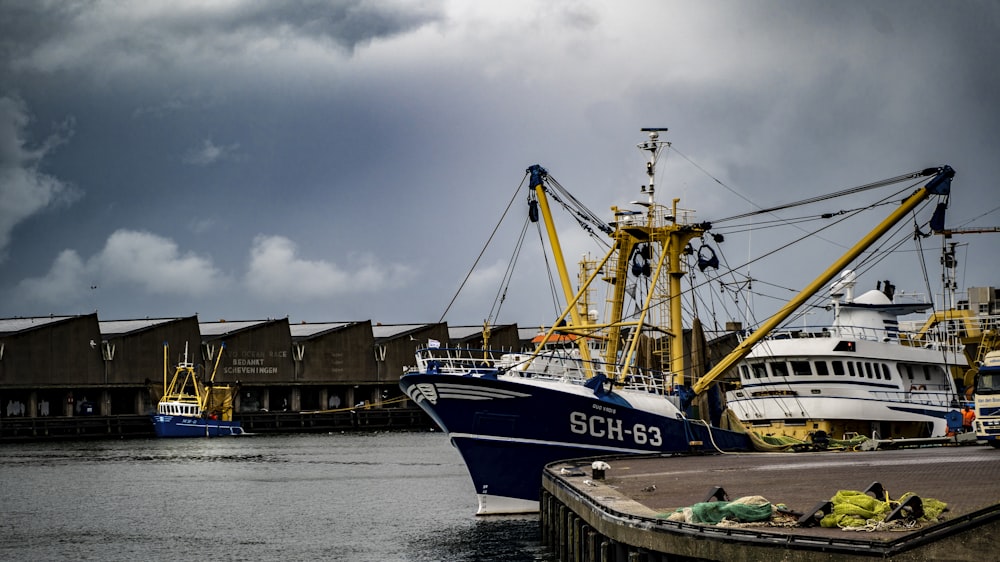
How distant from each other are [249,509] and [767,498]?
2377 cm

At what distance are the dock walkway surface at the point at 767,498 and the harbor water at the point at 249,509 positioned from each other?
11.3ft

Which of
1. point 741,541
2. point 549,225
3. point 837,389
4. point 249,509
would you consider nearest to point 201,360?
point 249,509

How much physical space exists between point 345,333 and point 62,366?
89.7 feet

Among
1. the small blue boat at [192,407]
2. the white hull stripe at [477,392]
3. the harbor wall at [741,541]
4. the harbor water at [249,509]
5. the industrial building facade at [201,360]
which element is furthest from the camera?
the small blue boat at [192,407]

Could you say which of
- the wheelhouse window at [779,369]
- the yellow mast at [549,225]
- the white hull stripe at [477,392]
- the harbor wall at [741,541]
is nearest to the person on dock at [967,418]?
the wheelhouse window at [779,369]

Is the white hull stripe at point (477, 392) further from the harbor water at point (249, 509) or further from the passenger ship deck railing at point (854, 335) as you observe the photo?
the passenger ship deck railing at point (854, 335)

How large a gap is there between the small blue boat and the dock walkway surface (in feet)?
213

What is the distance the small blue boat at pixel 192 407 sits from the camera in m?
87.3

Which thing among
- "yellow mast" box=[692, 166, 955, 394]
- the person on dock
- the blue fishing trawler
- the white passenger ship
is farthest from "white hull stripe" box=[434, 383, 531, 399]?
the person on dock

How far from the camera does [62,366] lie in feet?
283

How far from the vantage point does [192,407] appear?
297 ft

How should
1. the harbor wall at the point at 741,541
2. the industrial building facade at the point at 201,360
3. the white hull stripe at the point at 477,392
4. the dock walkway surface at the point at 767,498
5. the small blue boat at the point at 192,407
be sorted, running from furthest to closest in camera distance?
1. the small blue boat at the point at 192,407
2. the industrial building facade at the point at 201,360
3. the white hull stripe at the point at 477,392
4. the dock walkway surface at the point at 767,498
5. the harbor wall at the point at 741,541

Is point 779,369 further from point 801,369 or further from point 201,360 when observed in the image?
point 201,360

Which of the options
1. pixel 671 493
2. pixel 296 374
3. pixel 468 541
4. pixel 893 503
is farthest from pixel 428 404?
pixel 296 374
